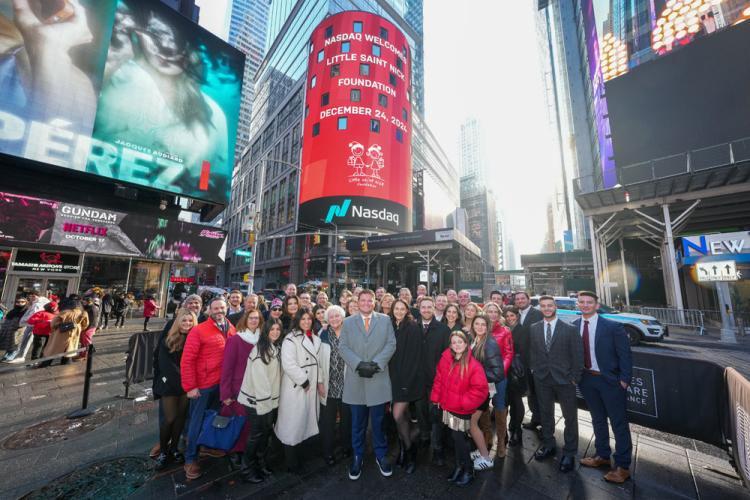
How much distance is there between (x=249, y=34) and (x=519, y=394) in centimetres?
15978

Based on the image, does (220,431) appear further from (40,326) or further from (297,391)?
(40,326)

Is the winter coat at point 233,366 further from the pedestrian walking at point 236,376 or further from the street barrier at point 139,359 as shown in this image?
the street barrier at point 139,359

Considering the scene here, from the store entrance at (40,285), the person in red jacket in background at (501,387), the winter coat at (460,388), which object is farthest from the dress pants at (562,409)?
the store entrance at (40,285)

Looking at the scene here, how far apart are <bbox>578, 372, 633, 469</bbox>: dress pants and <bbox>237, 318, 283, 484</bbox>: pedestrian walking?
4069mm

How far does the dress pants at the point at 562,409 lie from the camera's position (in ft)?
11.6

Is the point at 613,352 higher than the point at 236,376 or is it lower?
higher

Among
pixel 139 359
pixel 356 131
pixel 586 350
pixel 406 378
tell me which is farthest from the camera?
pixel 356 131

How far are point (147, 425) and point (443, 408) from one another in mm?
4742

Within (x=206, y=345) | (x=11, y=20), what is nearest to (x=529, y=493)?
(x=206, y=345)

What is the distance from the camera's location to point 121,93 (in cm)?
1191

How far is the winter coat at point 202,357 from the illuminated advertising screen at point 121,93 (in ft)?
40.4

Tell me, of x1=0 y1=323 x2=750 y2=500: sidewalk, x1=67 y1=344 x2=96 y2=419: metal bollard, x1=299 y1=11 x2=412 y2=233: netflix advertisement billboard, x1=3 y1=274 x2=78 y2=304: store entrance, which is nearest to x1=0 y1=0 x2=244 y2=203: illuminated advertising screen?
x1=3 y1=274 x2=78 y2=304: store entrance

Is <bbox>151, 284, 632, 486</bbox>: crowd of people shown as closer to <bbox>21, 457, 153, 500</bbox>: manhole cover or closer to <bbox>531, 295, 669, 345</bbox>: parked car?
<bbox>21, 457, 153, 500</bbox>: manhole cover

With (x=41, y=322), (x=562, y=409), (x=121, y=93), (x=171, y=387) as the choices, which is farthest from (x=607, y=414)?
(x=121, y=93)
